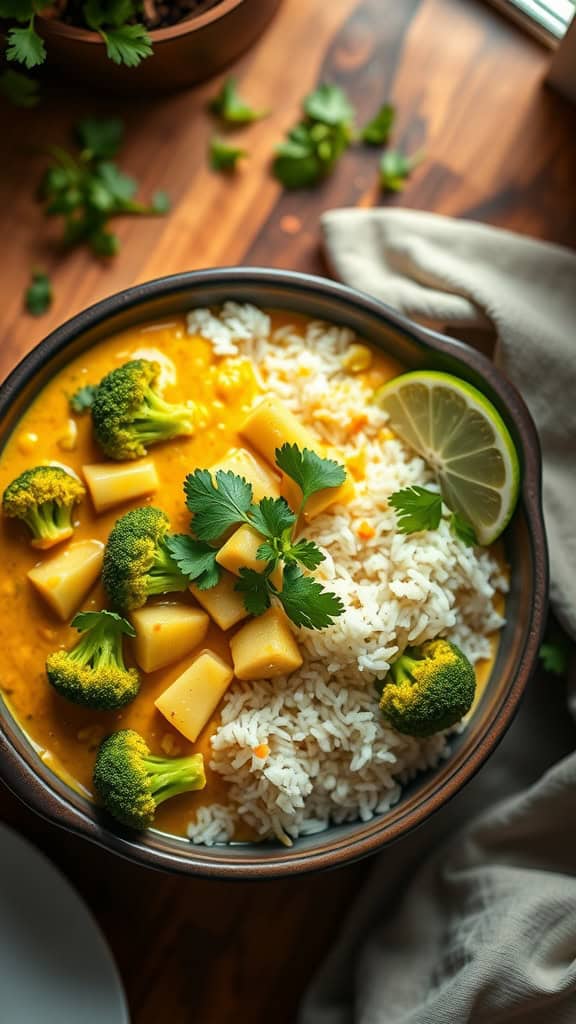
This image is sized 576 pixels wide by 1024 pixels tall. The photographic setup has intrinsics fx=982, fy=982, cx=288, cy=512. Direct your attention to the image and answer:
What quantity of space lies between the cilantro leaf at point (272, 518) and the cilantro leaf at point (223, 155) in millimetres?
1243

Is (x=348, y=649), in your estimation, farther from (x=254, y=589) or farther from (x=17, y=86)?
(x=17, y=86)

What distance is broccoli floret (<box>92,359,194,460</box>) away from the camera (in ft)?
8.34

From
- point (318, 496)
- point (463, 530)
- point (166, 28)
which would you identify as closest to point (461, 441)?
point (463, 530)

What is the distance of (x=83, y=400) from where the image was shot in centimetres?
265

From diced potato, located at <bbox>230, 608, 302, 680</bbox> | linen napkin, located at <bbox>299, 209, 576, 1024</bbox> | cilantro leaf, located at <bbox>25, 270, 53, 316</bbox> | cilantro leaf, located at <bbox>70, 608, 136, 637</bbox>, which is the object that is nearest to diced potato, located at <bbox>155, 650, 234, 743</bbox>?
diced potato, located at <bbox>230, 608, 302, 680</bbox>

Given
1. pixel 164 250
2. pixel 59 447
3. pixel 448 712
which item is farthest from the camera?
pixel 164 250

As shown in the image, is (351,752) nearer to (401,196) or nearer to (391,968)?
(391,968)

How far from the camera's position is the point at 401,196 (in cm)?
316

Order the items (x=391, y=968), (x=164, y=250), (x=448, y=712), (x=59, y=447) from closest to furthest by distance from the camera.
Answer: (x=448, y=712) < (x=59, y=447) < (x=391, y=968) < (x=164, y=250)

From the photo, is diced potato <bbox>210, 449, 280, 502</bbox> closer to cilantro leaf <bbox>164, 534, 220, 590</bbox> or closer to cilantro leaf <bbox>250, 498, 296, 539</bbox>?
cilantro leaf <bbox>250, 498, 296, 539</bbox>

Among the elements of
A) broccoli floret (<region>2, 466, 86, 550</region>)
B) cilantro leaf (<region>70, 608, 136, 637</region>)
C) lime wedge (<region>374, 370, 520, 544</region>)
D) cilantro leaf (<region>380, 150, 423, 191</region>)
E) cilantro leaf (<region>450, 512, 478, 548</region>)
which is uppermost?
cilantro leaf (<region>380, 150, 423, 191</region>)

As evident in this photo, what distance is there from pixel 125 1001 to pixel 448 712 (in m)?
1.29

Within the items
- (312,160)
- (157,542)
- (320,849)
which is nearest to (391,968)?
(320,849)

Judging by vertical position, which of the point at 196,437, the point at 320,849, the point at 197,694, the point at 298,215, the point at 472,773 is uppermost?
the point at 298,215
